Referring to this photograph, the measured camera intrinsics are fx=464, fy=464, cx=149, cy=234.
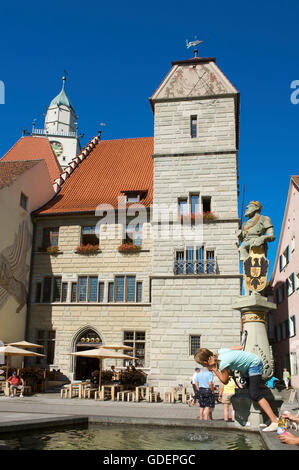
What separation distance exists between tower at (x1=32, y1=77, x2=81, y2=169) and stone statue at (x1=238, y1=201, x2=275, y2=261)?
162ft

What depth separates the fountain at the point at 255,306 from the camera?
9219 millimetres

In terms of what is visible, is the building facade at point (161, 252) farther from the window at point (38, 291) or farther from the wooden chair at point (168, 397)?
the wooden chair at point (168, 397)

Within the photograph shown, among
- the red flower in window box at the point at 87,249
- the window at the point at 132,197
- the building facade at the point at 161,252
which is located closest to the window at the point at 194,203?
the building facade at the point at 161,252

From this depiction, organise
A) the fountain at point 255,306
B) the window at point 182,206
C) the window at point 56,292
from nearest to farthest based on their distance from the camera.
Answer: the fountain at point 255,306 → the window at point 182,206 → the window at point 56,292

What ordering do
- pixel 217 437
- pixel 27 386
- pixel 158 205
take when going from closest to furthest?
pixel 217 437
pixel 27 386
pixel 158 205

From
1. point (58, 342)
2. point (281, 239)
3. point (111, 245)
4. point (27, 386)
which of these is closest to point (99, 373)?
point (27, 386)

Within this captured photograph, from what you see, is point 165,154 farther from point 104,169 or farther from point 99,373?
point 99,373

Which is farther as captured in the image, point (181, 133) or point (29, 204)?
point (29, 204)

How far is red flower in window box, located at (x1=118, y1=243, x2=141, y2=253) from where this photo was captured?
83.5 feet

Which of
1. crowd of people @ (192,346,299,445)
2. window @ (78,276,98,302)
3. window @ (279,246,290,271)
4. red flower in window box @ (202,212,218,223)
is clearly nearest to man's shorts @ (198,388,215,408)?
crowd of people @ (192,346,299,445)

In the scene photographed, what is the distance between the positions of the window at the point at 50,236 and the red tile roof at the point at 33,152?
730cm

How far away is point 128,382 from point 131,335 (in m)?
3.93

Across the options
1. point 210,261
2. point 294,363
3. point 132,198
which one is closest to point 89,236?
point 132,198

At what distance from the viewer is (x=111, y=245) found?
26.1 m
